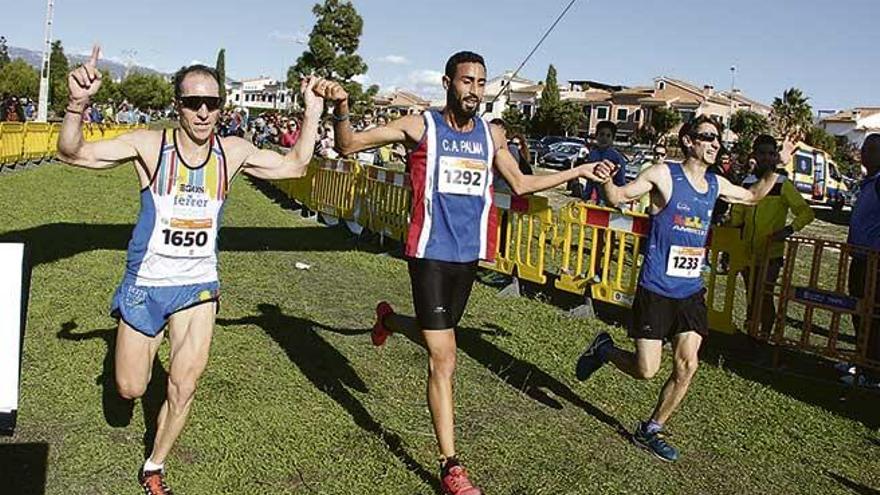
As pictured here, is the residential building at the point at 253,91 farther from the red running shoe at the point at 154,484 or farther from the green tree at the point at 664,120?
the red running shoe at the point at 154,484

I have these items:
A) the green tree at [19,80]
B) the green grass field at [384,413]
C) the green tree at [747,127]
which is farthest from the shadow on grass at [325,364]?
the green tree at [19,80]

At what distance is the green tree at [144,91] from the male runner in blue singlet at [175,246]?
344ft

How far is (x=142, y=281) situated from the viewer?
12.9 feet

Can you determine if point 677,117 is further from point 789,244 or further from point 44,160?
point 789,244

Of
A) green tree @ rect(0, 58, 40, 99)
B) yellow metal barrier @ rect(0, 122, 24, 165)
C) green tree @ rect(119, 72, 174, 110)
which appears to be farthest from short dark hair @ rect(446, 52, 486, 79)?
green tree @ rect(119, 72, 174, 110)

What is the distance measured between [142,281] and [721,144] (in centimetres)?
335

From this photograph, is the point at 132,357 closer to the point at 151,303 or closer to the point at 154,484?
the point at 151,303

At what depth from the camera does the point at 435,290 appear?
4.37m

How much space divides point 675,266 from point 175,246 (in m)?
2.87

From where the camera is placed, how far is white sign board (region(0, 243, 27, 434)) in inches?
116

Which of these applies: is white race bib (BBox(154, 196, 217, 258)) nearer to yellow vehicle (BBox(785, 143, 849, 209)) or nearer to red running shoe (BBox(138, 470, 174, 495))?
red running shoe (BBox(138, 470, 174, 495))

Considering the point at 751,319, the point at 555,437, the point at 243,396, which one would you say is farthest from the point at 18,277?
the point at 751,319

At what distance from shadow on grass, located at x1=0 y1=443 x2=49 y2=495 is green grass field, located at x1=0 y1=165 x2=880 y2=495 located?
0.04 ft

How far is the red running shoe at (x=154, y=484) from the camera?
3.92 m
